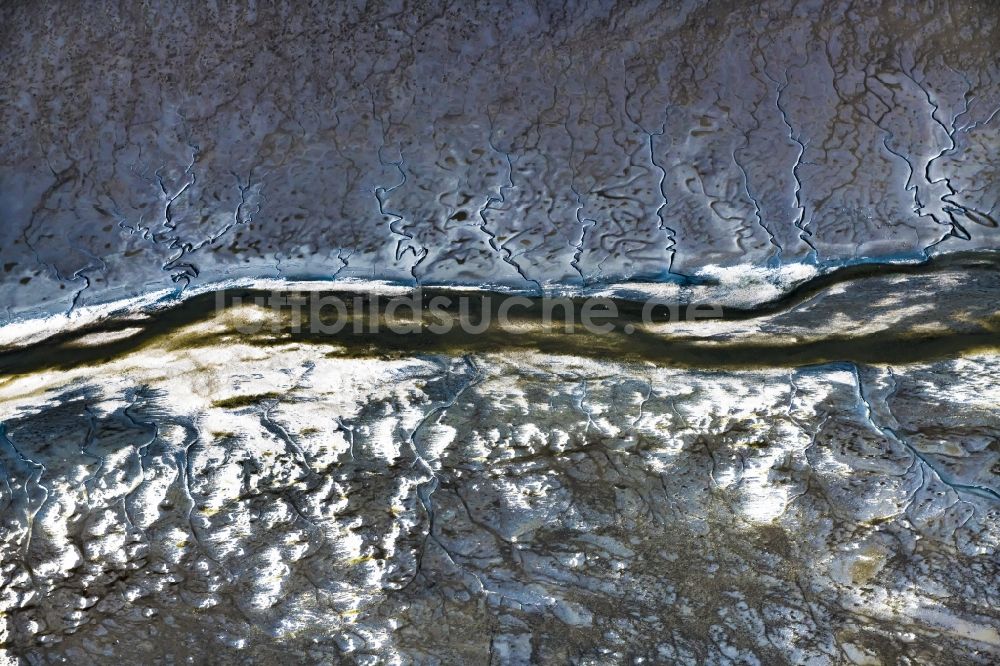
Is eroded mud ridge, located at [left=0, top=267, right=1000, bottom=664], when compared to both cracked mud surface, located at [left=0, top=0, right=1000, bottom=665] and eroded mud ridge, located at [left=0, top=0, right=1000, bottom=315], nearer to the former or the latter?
cracked mud surface, located at [left=0, top=0, right=1000, bottom=665]

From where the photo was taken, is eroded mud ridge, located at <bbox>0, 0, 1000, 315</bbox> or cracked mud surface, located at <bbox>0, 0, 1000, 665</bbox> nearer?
cracked mud surface, located at <bbox>0, 0, 1000, 665</bbox>

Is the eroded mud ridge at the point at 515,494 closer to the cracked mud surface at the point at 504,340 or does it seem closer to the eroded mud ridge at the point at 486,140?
the cracked mud surface at the point at 504,340

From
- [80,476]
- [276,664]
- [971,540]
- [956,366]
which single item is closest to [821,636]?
[971,540]

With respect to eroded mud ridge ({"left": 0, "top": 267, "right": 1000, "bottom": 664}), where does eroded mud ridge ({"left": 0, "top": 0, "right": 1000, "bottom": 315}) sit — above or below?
above

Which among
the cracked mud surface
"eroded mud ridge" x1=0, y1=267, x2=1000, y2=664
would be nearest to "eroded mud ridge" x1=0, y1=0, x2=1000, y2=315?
the cracked mud surface

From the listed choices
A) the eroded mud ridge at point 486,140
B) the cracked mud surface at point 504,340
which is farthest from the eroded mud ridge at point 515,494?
the eroded mud ridge at point 486,140

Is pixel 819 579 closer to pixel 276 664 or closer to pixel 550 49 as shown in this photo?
pixel 276 664
